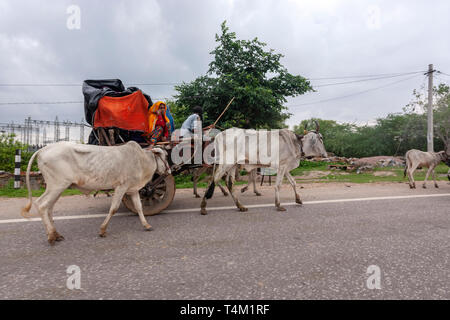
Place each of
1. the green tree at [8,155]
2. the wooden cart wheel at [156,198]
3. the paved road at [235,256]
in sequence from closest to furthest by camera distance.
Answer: the paved road at [235,256]
the wooden cart wheel at [156,198]
the green tree at [8,155]

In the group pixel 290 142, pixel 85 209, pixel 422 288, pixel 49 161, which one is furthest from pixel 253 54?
pixel 422 288

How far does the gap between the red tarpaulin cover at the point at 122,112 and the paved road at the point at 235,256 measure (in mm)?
1598

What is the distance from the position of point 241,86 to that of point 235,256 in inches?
386

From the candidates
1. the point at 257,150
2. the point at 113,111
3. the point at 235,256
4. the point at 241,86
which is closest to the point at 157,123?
the point at 113,111

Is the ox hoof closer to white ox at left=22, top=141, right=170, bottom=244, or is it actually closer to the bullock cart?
white ox at left=22, top=141, right=170, bottom=244

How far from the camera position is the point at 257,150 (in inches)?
215

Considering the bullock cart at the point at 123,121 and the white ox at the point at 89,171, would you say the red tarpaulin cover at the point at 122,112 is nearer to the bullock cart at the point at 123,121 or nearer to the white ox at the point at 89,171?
the bullock cart at the point at 123,121

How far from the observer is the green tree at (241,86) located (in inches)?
461

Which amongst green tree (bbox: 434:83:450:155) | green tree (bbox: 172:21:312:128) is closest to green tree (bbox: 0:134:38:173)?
green tree (bbox: 172:21:312:128)

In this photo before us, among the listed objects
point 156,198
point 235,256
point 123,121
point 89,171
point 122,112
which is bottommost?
point 235,256

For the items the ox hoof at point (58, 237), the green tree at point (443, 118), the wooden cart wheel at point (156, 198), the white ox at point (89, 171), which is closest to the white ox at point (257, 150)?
the wooden cart wheel at point (156, 198)

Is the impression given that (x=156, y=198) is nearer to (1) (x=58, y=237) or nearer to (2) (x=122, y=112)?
(2) (x=122, y=112)

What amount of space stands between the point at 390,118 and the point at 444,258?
27.7 meters
